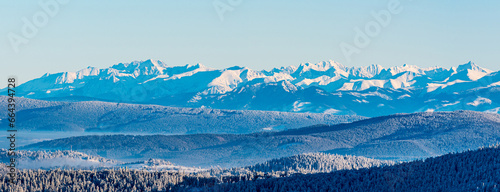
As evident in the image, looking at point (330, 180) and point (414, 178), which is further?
point (330, 180)

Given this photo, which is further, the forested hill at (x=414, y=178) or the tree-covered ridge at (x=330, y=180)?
the tree-covered ridge at (x=330, y=180)

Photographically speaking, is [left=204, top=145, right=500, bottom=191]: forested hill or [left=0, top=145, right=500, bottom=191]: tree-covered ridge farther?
[left=0, top=145, right=500, bottom=191]: tree-covered ridge

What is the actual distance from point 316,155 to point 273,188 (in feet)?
338

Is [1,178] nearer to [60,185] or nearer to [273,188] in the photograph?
[60,185]

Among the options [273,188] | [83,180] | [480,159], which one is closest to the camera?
[480,159]

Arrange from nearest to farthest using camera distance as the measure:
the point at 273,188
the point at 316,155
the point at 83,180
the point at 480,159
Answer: the point at 480,159, the point at 273,188, the point at 83,180, the point at 316,155

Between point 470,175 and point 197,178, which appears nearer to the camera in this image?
point 470,175

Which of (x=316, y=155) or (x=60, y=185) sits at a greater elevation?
(x=316, y=155)

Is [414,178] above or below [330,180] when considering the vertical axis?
below

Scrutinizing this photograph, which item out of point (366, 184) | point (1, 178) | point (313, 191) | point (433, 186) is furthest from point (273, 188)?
point (1, 178)

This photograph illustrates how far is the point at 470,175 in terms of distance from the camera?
8362 centimetres

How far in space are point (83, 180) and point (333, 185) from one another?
35743 mm

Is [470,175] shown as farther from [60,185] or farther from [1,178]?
[1,178]

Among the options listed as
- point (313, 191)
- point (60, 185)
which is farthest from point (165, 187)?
point (313, 191)
